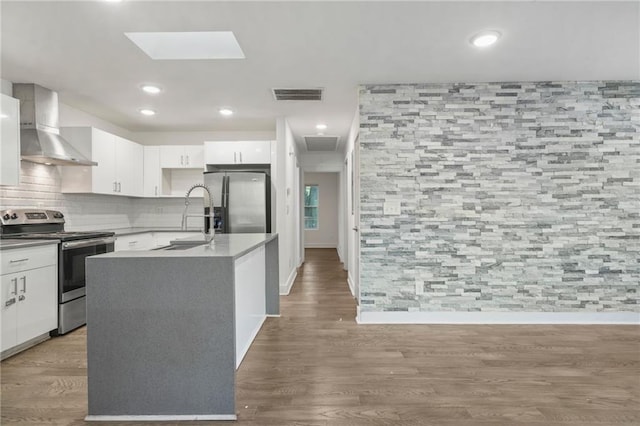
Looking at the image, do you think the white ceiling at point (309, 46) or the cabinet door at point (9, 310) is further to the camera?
the cabinet door at point (9, 310)

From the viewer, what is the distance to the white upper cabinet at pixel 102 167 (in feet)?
13.1

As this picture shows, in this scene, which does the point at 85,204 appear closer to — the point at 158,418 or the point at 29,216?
the point at 29,216

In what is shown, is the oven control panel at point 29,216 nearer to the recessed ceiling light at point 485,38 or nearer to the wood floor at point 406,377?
the wood floor at point 406,377

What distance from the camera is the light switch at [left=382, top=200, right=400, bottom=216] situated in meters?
3.48

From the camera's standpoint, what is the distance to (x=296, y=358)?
8.71 feet

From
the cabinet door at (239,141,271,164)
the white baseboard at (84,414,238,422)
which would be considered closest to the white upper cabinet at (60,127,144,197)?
the cabinet door at (239,141,271,164)

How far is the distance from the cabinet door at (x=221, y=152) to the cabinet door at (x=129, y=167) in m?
0.96

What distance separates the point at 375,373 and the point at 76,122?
435 cm

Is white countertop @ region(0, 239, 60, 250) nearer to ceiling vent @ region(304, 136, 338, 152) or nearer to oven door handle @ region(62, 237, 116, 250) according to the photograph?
oven door handle @ region(62, 237, 116, 250)

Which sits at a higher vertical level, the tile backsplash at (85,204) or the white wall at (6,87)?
the white wall at (6,87)

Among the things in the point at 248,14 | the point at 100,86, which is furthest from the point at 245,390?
the point at 100,86

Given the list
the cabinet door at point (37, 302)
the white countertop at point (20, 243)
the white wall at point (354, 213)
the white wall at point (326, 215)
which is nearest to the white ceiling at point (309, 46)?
the white wall at point (354, 213)

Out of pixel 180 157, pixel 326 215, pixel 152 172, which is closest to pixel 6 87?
pixel 152 172

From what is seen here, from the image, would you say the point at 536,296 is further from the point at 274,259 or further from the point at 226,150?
the point at 226,150
